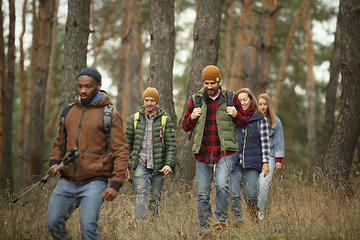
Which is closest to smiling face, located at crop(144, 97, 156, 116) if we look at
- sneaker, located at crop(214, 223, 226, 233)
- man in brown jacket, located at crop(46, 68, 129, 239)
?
man in brown jacket, located at crop(46, 68, 129, 239)

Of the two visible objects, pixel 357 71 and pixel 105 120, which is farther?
pixel 357 71

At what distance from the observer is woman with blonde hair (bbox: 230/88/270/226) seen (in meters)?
5.01

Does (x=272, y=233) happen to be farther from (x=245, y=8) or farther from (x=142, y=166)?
(x=245, y=8)

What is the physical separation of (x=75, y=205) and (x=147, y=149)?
1.99 metres

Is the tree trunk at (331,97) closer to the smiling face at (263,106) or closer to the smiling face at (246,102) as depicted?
the smiling face at (263,106)

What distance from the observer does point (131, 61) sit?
1725 cm

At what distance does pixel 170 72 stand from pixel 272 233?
4558mm

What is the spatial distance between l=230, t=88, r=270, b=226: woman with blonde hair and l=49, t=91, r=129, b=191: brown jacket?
2076mm

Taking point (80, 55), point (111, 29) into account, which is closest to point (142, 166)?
point (80, 55)

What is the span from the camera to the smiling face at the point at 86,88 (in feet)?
11.4

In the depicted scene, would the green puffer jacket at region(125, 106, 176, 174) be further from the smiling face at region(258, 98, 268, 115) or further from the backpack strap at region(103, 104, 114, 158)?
the smiling face at region(258, 98, 268, 115)

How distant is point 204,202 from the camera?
4.55 metres

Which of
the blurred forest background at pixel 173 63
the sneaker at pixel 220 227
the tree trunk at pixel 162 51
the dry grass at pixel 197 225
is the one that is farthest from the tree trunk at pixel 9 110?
the sneaker at pixel 220 227

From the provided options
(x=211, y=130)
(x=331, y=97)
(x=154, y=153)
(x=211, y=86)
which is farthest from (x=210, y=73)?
(x=331, y=97)
